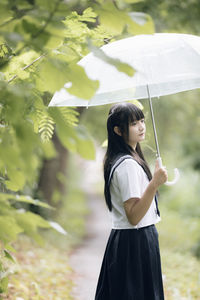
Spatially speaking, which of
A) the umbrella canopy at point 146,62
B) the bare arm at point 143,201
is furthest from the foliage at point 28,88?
the bare arm at point 143,201

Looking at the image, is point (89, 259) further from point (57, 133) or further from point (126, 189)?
point (57, 133)

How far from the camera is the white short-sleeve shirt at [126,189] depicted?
2607 millimetres

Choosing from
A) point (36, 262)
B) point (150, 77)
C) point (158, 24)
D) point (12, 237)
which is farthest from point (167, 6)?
point (12, 237)

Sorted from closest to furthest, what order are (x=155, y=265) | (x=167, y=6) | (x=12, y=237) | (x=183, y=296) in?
1. (x=12, y=237)
2. (x=155, y=265)
3. (x=183, y=296)
4. (x=167, y=6)

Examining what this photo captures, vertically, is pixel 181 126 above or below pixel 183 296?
above

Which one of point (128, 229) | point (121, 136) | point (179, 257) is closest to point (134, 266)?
point (128, 229)

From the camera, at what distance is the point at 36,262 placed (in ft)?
21.5

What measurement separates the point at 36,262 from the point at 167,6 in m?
5.63

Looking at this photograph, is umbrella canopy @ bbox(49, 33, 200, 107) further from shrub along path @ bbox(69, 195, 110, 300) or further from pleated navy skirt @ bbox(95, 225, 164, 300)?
shrub along path @ bbox(69, 195, 110, 300)

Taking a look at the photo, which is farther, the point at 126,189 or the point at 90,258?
the point at 90,258

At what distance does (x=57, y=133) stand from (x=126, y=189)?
4.38 feet

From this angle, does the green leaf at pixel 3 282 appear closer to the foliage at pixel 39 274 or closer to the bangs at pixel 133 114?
the bangs at pixel 133 114

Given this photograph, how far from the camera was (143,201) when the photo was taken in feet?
8.29

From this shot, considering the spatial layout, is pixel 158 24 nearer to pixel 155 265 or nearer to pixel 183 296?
pixel 183 296
